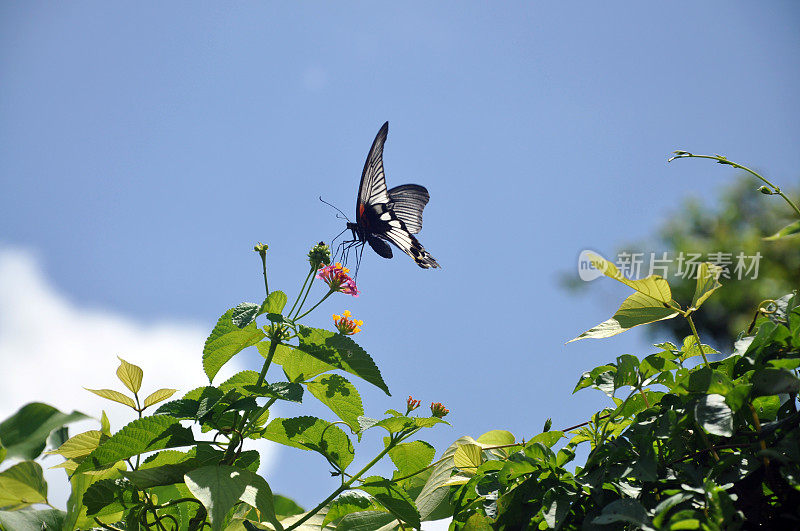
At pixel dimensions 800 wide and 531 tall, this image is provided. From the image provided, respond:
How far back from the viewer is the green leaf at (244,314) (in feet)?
2.99

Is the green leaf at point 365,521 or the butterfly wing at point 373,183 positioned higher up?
the butterfly wing at point 373,183

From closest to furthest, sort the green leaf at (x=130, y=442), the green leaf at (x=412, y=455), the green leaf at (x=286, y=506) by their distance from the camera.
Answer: the green leaf at (x=130, y=442) → the green leaf at (x=412, y=455) → the green leaf at (x=286, y=506)

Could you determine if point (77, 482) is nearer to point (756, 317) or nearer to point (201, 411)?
point (201, 411)

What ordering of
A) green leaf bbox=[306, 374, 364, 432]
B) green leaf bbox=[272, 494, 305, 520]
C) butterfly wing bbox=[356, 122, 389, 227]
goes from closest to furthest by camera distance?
green leaf bbox=[306, 374, 364, 432] → green leaf bbox=[272, 494, 305, 520] → butterfly wing bbox=[356, 122, 389, 227]

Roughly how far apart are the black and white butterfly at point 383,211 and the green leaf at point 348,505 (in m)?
0.97

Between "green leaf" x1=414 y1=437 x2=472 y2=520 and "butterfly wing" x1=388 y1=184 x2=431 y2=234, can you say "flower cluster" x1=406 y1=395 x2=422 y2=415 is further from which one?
"butterfly wing" x1=388 y1=184 x2=431 y2=234

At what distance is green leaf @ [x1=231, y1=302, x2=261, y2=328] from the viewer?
91 centimetres

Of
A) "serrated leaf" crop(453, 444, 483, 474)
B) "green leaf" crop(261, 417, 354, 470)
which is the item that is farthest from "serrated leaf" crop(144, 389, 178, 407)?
"serrated leaf" crop(453, 444, 483, 474)

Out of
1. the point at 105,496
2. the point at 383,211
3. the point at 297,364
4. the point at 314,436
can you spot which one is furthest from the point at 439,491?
the point at 383,211

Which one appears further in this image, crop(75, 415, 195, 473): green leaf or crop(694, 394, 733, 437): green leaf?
crop(75, 415, 195, 473): green leaf

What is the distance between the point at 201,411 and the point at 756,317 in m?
0.90

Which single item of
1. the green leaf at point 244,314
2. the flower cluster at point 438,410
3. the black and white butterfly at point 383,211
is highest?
the black and white butterfly at point 383,211

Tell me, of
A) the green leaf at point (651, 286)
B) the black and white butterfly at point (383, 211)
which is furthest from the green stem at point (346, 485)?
the black and white butterfly at point (383, 211)

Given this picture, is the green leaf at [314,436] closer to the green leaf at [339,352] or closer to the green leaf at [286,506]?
the green leaf at [339,352]
